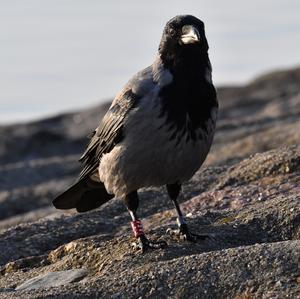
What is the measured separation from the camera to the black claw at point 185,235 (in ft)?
36.0

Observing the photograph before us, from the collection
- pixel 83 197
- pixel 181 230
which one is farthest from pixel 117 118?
pixel 83 197

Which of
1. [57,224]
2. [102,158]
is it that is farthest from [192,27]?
[57,224]

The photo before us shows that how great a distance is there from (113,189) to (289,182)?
258cm

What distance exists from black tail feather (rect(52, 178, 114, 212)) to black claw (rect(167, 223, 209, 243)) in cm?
152

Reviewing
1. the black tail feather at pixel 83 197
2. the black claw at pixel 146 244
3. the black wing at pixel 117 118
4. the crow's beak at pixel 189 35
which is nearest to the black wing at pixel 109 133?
the black wing at pixel 117 118

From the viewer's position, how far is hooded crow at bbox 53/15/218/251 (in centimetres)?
1080

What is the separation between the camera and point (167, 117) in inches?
423

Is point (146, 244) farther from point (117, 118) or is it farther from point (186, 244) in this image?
point (117, 118)

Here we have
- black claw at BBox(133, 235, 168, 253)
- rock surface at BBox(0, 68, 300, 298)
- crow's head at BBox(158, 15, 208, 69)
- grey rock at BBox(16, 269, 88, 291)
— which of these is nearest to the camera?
rock surface at BBox(0, 68, 300, 298)

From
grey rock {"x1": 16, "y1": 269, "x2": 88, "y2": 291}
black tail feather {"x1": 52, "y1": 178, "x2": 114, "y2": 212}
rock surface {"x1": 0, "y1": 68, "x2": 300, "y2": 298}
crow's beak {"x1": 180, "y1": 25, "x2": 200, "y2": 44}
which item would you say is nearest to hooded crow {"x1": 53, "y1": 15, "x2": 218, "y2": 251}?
crow's beak {"x1": 180, "y1": 25, "x2": 200, "y2": 44}

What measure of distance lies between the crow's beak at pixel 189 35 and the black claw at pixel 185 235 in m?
1.90

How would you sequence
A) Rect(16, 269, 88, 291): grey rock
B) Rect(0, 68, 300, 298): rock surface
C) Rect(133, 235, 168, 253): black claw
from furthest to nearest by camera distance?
Rect(133, 235, 168, 253): black claw
Rect(16, 269, 88, 291): grey rock
Rect(0, 68, 300, 298): rock surface

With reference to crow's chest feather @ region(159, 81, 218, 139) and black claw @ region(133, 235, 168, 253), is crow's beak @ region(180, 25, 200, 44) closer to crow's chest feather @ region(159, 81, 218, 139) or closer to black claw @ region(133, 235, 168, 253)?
crow's chest feather @ region(159, 81, 218, 139)

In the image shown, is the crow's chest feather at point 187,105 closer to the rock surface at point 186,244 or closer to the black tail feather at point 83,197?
the rock surface at point 186,244
